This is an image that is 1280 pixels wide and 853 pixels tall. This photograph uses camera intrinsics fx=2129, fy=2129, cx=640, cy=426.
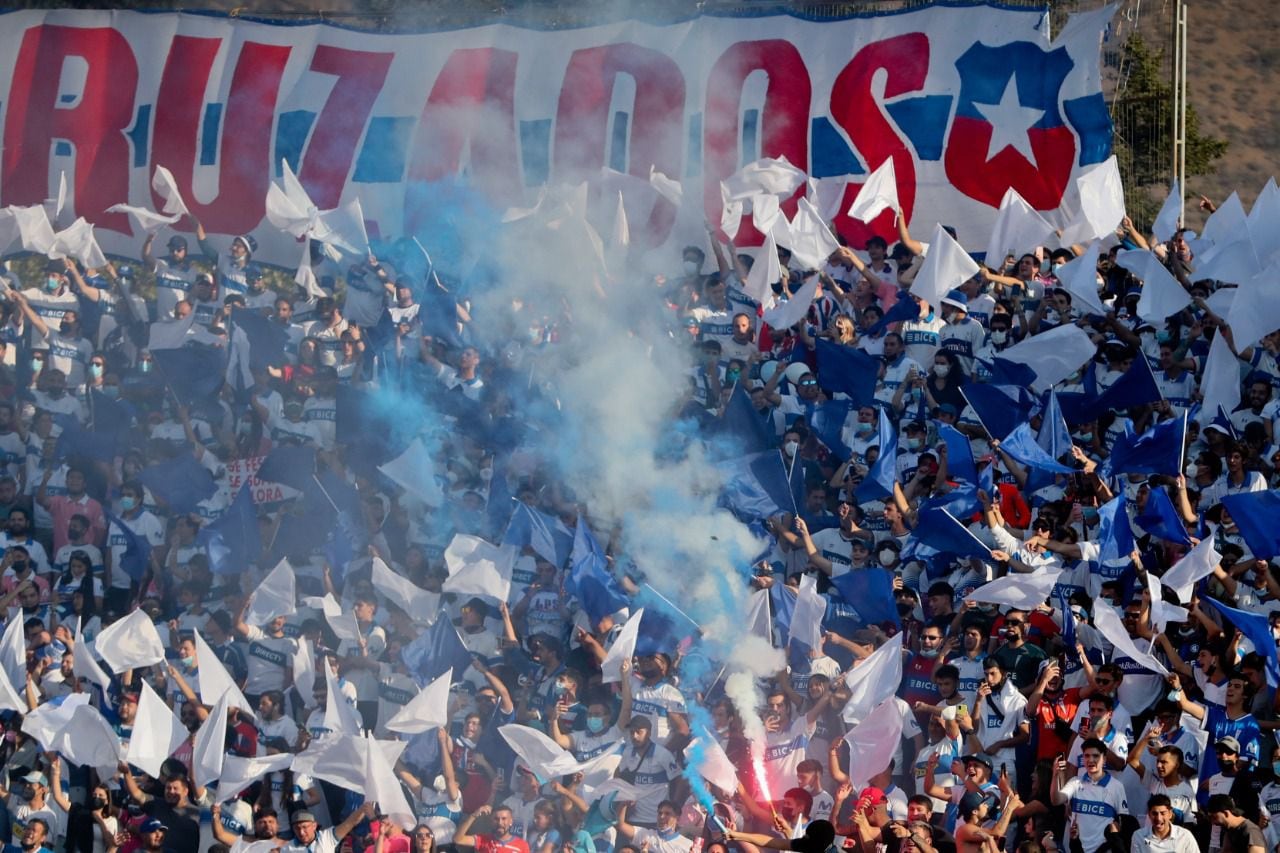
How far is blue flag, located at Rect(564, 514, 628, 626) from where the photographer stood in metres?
11.5

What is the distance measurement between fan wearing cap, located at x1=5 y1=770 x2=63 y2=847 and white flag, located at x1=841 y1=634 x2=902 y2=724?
14.3 feet

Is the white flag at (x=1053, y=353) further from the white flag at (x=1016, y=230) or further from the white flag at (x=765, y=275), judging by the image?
the white flag at (x=765, y=275)

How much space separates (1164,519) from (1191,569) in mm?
512

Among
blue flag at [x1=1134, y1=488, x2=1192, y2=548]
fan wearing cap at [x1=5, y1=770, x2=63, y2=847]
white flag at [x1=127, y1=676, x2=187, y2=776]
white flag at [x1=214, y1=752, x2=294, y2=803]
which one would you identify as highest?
blue flag at [x1=1134, y1=488, x2=1192, y2=548]

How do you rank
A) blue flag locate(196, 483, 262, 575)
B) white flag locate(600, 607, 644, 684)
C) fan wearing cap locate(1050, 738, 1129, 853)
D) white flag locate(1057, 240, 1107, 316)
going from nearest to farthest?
fan wearing cap locate(1050, 738, 1129, 853) < white flag locate(600, 607, 644, 684) < blue flag locate(196, 483, 262, 575) < white flag locate(1057, 240, 1107, 316)

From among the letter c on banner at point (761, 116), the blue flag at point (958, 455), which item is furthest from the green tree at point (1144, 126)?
the blue flag at point (958, 455)

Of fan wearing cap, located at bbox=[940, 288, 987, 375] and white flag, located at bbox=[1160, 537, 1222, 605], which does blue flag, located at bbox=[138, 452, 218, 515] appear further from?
white flag, located at bbox=[1160, 537, 1222, 605]

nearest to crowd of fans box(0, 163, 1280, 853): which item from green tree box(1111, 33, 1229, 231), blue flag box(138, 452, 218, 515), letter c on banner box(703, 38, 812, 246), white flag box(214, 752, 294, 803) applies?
blue flag box(138, 452, 218, 515)

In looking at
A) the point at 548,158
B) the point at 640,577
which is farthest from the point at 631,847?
the point at 548,158

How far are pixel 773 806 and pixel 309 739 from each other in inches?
102

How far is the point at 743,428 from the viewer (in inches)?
488

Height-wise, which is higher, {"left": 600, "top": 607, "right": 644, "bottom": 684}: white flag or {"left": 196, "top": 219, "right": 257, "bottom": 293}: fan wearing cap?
{"left": 196, "top": 219, "right": 257, "bottom": 293}: fan wearing cap

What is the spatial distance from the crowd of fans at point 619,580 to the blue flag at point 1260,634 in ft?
0.10

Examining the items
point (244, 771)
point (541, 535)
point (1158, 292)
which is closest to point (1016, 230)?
point (1158, 292)
